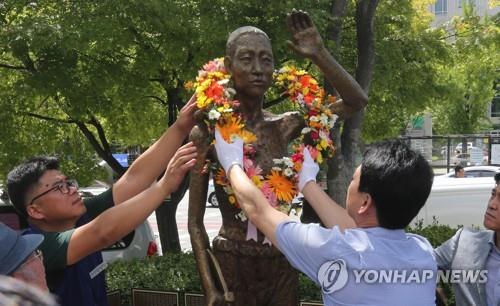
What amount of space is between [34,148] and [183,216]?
11.5 m

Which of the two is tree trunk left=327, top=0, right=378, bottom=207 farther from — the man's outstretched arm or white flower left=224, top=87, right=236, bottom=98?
the man's outstretched arm

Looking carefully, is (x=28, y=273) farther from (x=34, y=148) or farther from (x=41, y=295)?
(x=34, y=148)

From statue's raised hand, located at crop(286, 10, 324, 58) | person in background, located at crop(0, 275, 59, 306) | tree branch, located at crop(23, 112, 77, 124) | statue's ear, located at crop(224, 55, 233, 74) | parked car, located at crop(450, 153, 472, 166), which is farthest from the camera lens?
parked car, located at crop(450, 153, 472, 166)

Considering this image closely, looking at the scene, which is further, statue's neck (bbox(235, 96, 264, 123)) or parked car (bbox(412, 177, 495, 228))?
parked car (bbox(412, 177, 495, 228))

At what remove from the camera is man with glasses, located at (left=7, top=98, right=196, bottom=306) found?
97.3 inches

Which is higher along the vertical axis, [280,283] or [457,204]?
[280,283]

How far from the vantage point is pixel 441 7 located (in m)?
44.4

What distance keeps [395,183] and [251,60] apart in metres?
1.50

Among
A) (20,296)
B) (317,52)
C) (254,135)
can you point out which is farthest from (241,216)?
(20,296)

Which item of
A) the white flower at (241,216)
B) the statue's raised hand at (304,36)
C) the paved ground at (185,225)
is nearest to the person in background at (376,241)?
the statue's raised hand at (304,36)

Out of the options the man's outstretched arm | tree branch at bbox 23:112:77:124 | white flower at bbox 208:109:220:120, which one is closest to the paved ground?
tree branch at bbox 23:112:77:124

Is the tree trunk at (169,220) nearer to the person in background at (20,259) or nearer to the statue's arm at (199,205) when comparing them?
the statue's arm at (199,205)

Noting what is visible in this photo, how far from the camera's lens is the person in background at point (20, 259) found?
70.8 inches

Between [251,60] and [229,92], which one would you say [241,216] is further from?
[251,60]
